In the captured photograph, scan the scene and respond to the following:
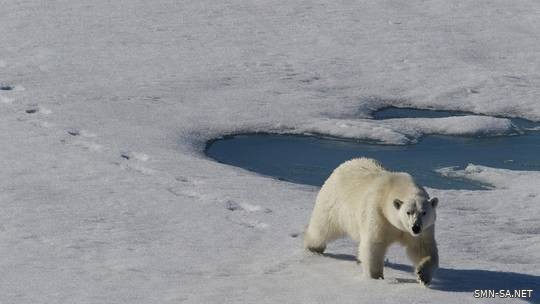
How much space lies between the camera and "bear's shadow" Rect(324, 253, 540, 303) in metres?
5.86

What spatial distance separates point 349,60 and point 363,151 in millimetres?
3830

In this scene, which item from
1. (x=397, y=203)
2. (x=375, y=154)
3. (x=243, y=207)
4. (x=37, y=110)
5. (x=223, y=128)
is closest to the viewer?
(x=397, y=203)

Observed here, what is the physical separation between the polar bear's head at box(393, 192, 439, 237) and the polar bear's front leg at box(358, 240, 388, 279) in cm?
26

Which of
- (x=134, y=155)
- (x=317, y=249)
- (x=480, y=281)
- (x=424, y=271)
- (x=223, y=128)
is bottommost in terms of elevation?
(x=223, y=128)

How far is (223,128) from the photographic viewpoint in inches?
423

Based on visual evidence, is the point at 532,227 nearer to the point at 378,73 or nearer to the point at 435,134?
the point at 435,134

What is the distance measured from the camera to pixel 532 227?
304 inches

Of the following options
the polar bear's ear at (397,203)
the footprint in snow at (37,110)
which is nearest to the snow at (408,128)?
the footprint in snow at (37,110)

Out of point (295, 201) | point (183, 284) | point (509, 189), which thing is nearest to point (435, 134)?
point (509, 189)

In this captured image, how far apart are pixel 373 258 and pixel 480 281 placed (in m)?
0.65

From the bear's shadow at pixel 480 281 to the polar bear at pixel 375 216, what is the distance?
0.55 ft

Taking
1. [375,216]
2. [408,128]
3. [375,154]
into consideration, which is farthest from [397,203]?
[408,128]

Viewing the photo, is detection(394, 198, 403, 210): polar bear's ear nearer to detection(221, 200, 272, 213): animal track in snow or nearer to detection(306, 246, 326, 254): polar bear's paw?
detection(306, 246, 326, 254): polar bear's paw

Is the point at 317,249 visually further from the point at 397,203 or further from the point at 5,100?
the point at 5,100
